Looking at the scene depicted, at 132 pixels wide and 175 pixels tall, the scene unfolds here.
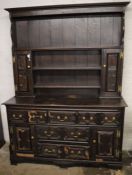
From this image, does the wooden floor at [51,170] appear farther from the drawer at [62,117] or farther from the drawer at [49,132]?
the drawer at [62,117]

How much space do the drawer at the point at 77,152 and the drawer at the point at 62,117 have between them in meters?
0.35

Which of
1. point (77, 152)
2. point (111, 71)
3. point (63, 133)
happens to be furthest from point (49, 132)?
point (111, 71)

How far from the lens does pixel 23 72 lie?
2539 mm

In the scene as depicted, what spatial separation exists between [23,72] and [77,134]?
111 cm

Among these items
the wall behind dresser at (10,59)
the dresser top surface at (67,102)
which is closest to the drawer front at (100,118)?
the dresser top surface at (67,102)

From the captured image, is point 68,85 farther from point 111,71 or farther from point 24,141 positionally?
point 24,141

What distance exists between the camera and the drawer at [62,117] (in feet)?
7.45

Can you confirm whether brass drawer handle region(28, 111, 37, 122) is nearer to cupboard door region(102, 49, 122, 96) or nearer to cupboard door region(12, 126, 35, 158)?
cupboard door region(12, 126, 35, 158)

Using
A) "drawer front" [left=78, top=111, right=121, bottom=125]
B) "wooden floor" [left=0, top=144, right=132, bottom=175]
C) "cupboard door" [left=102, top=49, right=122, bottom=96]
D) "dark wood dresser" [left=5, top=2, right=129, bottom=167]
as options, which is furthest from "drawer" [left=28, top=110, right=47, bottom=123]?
"cupboard door" [left=102, top=49, right=122, bottom=96]

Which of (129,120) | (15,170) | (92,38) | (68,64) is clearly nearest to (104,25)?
(92,38)

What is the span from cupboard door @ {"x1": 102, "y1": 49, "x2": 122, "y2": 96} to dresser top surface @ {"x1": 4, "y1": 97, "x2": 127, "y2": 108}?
125mm

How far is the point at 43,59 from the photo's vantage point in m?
2.62

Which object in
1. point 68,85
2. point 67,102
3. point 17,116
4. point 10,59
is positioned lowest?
point 17,116

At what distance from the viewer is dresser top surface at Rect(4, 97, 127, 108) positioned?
2.22 meters
